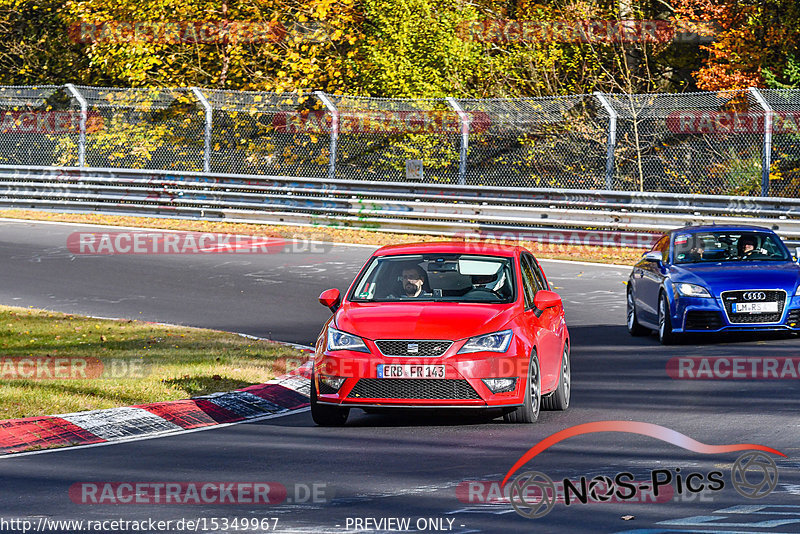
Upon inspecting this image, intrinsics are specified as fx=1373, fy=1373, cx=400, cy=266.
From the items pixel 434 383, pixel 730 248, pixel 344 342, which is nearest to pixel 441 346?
pixel 434 383

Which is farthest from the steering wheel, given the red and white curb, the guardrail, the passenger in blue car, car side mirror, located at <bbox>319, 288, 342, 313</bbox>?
the guardrail

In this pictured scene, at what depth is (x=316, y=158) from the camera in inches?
1164

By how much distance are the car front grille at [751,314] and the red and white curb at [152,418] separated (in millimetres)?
5084

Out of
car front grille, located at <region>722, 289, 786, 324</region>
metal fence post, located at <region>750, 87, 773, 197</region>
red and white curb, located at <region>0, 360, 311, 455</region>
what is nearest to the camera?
red and white curb, located at <region>0, 360, 311, 455</region>

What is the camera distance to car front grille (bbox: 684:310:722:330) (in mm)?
14844

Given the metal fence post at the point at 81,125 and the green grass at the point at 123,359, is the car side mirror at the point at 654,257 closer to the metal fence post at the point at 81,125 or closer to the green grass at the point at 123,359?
the green grass at the point at 123,359

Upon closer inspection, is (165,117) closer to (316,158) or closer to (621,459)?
(316,158)

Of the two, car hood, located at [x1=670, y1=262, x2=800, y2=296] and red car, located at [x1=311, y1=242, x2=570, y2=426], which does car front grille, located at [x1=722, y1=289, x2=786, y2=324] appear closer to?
car hood, located at [x1=670, y1=262, x2=800, y2=296]

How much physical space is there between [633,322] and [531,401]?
→ 6.14 meters

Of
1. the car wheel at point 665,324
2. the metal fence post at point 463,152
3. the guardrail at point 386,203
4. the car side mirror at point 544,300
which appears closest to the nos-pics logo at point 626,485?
the car side mirror at point 544,300

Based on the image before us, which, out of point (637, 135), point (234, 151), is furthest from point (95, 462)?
point (234, 151)

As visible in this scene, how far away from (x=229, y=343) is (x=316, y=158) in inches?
609

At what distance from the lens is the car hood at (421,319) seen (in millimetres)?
10078

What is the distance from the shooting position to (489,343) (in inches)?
399
